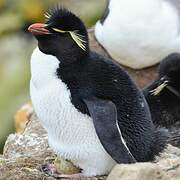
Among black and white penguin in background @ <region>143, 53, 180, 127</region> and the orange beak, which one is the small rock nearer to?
the orange beak

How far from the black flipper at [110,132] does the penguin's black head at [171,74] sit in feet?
4.55

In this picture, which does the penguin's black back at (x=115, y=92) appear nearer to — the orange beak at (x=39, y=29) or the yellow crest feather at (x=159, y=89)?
the orange beak at (x=39, y=29)

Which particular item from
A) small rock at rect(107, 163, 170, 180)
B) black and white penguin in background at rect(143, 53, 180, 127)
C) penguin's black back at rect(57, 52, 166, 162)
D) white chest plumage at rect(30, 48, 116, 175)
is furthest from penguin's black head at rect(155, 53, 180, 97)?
small rock at rect(107, 163, 170, 180)

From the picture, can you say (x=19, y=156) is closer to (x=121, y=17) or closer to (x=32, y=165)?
(x=32, y=165)

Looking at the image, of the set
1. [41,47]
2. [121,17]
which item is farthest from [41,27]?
[121,17]

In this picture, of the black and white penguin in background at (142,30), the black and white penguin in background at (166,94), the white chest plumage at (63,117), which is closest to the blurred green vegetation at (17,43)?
the black and white penguin in background at (142,30)

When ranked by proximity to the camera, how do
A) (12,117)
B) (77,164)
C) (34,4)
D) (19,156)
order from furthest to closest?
(34,4) < (12,117) < (19,156) < (77,164)

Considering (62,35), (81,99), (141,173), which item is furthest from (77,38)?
(141,173)

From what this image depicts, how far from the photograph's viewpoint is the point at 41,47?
144 inches

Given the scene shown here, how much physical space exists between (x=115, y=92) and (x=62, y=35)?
34 centimetres

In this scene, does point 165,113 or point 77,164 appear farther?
point 165,113

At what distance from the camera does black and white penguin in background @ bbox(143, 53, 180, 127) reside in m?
4.94

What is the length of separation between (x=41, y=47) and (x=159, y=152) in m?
0.75

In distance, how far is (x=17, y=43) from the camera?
27.8 ft
